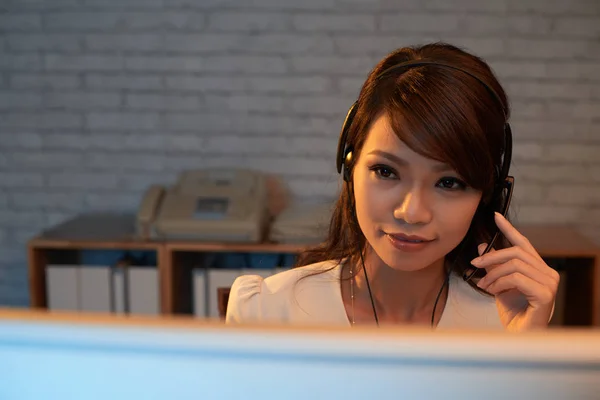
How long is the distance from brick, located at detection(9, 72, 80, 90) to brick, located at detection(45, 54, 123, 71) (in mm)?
40

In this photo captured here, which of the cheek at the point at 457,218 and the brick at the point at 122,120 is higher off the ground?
the brick at the point at 122,120

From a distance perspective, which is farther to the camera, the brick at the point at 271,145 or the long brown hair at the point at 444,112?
the brick at the point at 271,145

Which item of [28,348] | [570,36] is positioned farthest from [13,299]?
[28,348]

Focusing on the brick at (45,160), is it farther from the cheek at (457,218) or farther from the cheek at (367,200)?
the cheek at (457,218)

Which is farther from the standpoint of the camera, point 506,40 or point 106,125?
point 106,125

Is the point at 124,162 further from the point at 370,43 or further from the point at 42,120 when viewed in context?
the point at 370,43

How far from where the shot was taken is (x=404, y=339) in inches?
12.5

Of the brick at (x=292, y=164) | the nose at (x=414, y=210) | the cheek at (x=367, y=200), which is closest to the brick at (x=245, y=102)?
the brick at (x=292, y=164)

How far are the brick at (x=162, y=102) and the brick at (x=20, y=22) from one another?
526mm

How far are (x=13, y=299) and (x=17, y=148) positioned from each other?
30.1 inches

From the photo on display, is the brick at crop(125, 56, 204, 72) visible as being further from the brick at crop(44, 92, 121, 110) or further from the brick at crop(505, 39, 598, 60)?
the brick at crop(505, 39, 598, 60)

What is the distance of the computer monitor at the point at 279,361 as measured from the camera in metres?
0.31

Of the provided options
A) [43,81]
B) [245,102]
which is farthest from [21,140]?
[245,102]

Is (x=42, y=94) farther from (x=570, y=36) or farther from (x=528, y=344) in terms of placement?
(x=528, y=344)
